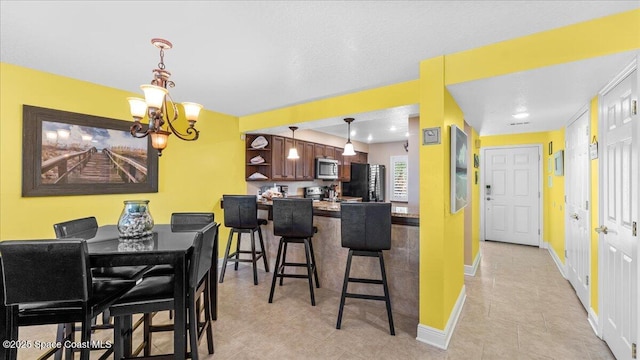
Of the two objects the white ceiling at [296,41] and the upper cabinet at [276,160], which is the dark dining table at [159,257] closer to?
the white ceiling at [296,41]

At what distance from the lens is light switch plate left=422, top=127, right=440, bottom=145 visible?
2.15 meters

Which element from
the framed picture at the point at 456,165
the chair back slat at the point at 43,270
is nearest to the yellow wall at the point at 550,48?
the framed picture at the point at 456,165

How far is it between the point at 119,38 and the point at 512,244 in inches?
261

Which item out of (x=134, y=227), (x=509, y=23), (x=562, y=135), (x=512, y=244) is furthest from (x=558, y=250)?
(x=134, y=227)

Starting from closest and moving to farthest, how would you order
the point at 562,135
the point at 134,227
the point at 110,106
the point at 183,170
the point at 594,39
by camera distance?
the point at 594,39 < the point at 134,227 < the point at 110,106 < the point at 183,170 < the point at 562,135

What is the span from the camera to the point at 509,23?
173cm

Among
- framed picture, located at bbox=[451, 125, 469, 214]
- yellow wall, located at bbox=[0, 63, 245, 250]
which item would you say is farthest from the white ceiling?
framed picture, located at bbox=[451, 125, 469, 214]

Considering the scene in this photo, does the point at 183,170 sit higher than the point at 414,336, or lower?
higher

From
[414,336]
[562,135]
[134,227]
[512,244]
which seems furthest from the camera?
[512,244]

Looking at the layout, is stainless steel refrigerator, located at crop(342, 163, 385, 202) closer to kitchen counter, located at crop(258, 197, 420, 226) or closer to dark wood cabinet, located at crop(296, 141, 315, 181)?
dark wood cabinet, located at crop(296, 141, 315, 181)

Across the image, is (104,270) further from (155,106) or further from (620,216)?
(620,216)

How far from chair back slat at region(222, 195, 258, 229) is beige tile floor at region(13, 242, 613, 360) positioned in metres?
0.76

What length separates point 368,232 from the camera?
240 centimetres

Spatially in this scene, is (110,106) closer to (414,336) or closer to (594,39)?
(414,336)
